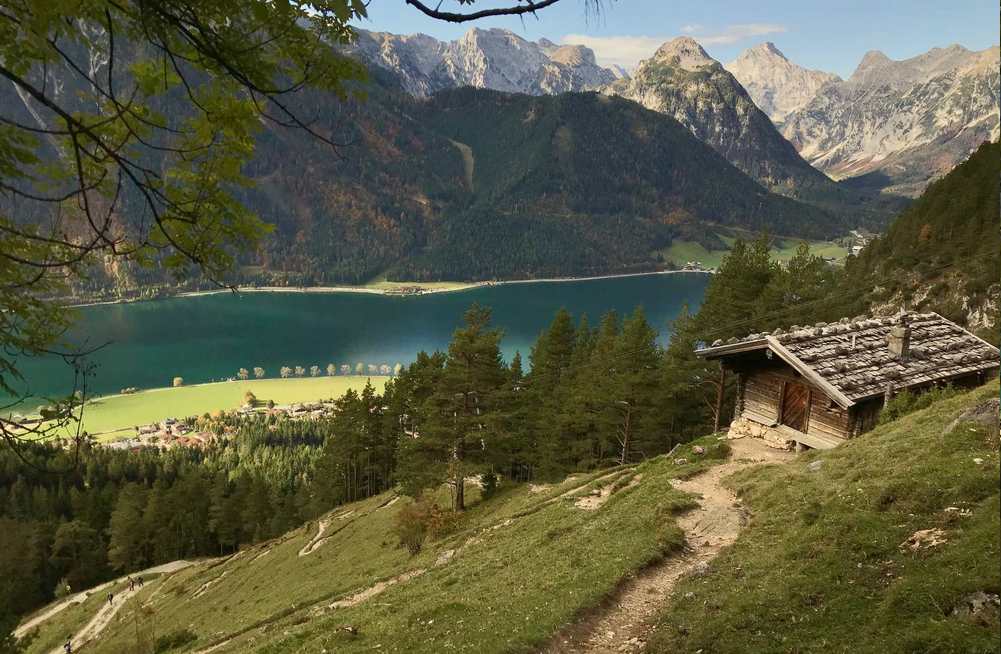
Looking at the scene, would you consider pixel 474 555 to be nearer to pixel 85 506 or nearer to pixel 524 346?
pixel 85 506

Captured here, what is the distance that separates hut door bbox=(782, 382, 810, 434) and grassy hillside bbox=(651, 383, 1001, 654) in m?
8.95

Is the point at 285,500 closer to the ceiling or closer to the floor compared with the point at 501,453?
closer to the floor

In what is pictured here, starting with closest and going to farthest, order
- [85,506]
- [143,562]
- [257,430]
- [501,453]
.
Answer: [501,453]
[143,562]
[85,506]
[257,430]

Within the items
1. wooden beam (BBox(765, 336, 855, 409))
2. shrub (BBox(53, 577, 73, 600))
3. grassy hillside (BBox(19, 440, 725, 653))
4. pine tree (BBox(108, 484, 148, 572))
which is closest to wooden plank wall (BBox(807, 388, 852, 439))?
wooden beam (BBox(765, 336, 855, 409))

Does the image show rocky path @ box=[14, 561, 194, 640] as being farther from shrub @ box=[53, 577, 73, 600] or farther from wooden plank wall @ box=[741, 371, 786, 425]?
wooden plank wall @ box=[741, 371, 786, 425]

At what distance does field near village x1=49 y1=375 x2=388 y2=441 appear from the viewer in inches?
6048

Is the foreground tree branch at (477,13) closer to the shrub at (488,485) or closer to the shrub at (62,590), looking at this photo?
the shrub at (488,485)

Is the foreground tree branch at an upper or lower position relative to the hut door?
upper

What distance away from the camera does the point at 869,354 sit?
23625 millimetres

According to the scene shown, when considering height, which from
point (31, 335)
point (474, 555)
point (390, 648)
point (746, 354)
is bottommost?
point (474, 555)

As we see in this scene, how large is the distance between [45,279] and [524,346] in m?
190

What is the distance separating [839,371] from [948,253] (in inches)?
1979

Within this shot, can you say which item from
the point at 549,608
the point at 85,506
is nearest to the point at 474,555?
the point at 549,608

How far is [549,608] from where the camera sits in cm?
1210
